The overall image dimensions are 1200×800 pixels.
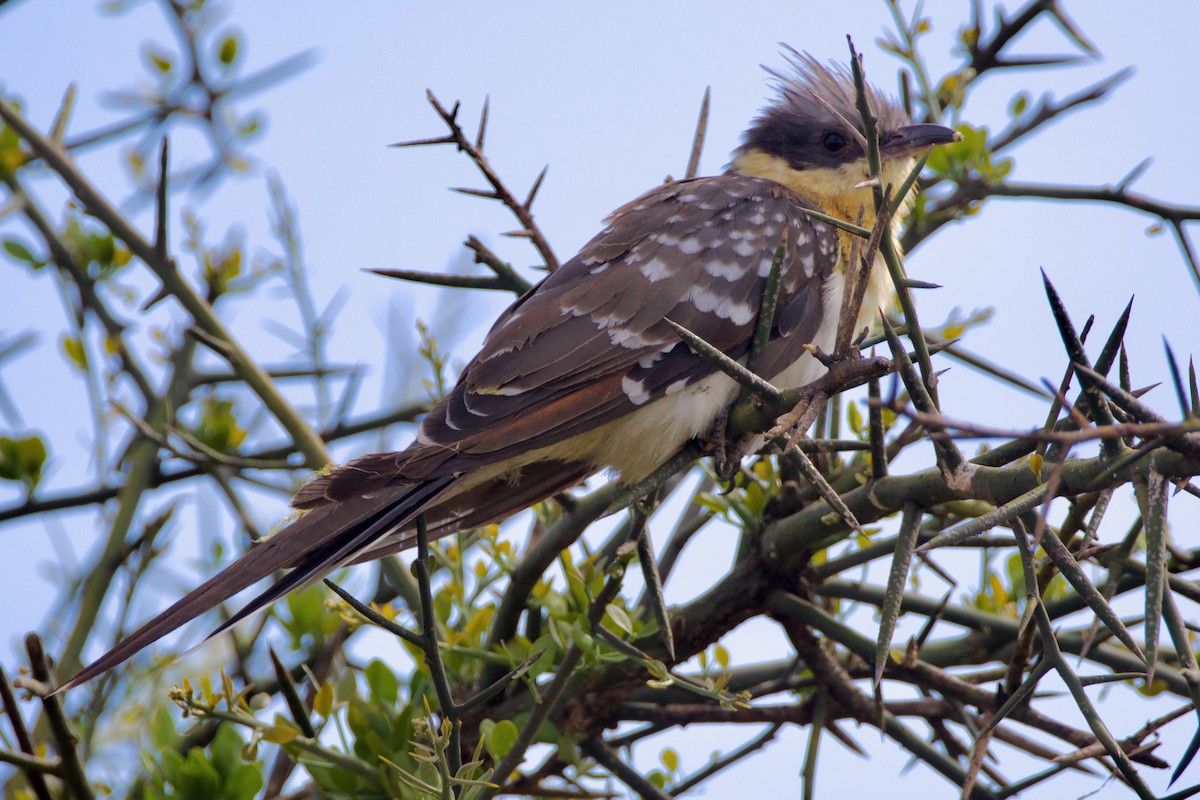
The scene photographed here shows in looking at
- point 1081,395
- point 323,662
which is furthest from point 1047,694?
point 323,662

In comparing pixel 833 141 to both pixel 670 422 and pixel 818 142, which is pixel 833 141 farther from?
pixel 670 422

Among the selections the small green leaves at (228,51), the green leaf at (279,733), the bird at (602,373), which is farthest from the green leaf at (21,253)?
the green leaf at (279,733)

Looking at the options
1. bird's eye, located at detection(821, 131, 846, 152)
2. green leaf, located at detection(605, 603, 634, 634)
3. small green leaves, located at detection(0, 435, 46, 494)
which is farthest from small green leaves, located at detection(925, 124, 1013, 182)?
small green leaves, located at detection(0, 435, 46, 494)

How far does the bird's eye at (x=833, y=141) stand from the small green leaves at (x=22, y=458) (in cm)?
229

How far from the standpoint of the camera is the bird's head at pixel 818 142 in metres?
3.48

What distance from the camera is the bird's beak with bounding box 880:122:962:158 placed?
2.98 metres

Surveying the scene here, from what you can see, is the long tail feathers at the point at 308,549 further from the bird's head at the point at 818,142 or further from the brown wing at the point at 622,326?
the bird's head at the point at 818,142

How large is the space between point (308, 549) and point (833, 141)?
2.23 meters

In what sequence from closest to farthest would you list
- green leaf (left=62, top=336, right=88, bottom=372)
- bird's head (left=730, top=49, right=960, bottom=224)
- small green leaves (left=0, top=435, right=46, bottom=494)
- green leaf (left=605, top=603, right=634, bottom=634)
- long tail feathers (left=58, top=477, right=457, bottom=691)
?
long tail feathers (left=58, top=477, right=457, bottom=691), green leaf (left=605, top=603, right=634, bottom=634), small green leaves (left=0, top=435, right=46, bottom=494), green leaf (left=62, top=336, right=88, bottom=372), bird's head (left=730, top=49, right=960, bottom=224)

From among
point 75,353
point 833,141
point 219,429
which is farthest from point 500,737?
point 833,141

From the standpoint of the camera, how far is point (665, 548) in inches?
98.2

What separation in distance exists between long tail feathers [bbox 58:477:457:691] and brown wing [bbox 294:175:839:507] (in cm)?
4

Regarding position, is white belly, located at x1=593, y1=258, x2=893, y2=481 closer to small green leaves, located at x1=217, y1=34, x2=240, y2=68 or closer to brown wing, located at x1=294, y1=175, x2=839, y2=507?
brown wing, located at x1=294, y1=175, x2=839, y2=507

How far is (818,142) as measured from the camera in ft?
11.8
